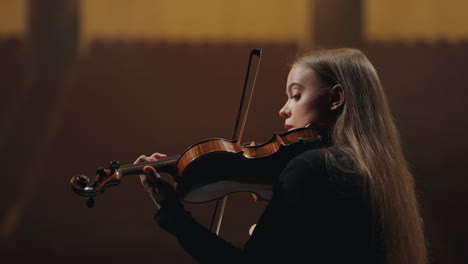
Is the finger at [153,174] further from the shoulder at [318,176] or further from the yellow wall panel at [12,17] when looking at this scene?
the yellow wall panel at [12,17]

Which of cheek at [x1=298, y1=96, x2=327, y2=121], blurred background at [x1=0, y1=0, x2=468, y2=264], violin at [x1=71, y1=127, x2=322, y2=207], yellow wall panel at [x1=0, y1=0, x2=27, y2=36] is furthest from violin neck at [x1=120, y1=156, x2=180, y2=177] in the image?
yellow wall panel at [x1=0, y1=0, x2=27, y2=36]

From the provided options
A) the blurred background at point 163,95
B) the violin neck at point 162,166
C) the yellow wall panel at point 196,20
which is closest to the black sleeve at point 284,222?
the violin neck at point 162,166

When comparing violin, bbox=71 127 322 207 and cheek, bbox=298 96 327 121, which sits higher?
cheek, bbox=298 96 327 121

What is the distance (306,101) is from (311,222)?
32 cm

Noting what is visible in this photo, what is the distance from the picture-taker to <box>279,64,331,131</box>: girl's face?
4.46 ft

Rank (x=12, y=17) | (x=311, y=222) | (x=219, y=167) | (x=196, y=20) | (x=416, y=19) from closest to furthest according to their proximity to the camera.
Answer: (x=311, y=222) → (x=219, y=167) → (x=12, y=17) → (x=196, y=20) → (x=416, y=19)

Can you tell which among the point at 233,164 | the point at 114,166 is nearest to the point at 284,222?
the point at 233,164

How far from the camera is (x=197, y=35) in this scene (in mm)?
3754

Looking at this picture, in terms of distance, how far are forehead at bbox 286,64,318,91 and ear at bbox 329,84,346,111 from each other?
5 cm

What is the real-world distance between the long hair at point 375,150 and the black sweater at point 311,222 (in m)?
0.03

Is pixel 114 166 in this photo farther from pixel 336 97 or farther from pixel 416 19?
pixel 416 19

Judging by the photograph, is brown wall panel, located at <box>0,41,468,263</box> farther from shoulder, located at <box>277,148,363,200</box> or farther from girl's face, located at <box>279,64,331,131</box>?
shoulder, located at <box>277,148,363,200</box>

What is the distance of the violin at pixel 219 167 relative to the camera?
4.22 feet

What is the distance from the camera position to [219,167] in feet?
4.28
